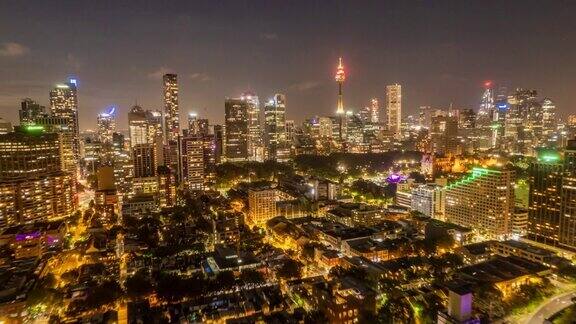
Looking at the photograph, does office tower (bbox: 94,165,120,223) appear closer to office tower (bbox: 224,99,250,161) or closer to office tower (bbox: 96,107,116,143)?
office tower (bbox: 224,99,250,161)

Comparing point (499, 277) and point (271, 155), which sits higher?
point (271, 155)

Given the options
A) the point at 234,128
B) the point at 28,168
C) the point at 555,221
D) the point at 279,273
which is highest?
the point at 234,128

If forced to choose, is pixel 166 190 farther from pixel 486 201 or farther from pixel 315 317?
pixel 486 201

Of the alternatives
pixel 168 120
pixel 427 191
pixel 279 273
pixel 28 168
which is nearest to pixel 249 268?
pixel 279 273

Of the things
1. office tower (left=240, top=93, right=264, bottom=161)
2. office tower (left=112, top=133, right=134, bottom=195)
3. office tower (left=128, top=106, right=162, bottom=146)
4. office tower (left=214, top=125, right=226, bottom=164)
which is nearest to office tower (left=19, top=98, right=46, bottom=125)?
office tower (left=128, top=106, right=162, bottom=146)

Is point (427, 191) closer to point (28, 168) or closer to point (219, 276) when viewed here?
point (219, 276)

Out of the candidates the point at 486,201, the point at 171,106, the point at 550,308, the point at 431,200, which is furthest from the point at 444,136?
the point at 171,106

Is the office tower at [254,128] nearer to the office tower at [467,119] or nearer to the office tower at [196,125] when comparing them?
the office tower at [196,125]

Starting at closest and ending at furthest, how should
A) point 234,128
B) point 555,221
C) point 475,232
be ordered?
1. point 555,221
2. point 475,232
3. point 234,128
